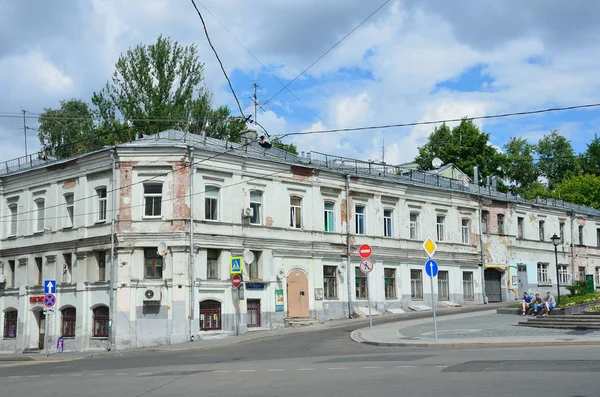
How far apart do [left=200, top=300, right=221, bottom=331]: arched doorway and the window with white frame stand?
6674 mm

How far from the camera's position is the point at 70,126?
192 feet

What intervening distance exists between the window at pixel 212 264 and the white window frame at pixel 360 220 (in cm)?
995

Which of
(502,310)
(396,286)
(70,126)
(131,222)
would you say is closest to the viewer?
(131,222)

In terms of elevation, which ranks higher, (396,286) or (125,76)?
(125,76)

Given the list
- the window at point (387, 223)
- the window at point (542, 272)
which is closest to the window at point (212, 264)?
the window at point (387, 223)

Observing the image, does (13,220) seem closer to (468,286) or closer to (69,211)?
(69,211)

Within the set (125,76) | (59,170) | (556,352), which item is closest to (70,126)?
(125,76)

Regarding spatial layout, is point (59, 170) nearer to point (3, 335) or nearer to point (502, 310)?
point (3, 335)

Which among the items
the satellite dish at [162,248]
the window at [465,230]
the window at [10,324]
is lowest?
the window at [10,324]

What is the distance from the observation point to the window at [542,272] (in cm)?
5434

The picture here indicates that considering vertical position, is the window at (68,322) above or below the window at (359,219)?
below

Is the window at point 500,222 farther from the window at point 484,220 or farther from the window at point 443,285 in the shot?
the window at point 443,285

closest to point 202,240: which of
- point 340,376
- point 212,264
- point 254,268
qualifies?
point 212,264

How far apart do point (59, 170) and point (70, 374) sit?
823 inches
